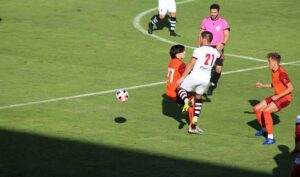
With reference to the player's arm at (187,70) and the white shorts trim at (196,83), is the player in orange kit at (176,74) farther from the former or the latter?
the player's arm at (187,70)

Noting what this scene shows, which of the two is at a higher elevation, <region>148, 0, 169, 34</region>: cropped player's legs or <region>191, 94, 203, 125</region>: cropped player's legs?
<region>191, 94, 203, 125</region>: cropped player's legs

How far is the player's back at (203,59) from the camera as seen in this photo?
16.3m

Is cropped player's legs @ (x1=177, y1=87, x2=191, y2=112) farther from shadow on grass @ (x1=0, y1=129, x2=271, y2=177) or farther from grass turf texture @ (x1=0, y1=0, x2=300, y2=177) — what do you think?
shadow on grass @ (x1=0, y1=129, x2=271, y2=177)

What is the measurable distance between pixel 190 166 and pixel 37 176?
2720mm

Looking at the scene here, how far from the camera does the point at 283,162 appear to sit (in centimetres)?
1458

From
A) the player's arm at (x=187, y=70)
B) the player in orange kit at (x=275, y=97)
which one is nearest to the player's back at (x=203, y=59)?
the player's arm at (x=187, y=70)

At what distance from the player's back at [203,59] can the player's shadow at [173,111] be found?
133 cm

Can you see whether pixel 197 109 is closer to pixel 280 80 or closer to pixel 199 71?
pixel 199 71

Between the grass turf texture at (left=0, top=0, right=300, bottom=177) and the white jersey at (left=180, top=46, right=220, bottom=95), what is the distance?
39.1 inches

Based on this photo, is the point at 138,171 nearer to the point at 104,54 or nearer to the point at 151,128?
the point at 151,128

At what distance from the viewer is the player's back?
642 inches

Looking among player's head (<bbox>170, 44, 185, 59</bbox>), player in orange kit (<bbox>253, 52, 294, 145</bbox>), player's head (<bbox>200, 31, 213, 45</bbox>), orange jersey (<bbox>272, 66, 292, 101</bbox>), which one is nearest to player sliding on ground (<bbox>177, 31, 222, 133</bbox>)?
player's head (<bbox>200, 31, 213, 45</bbox>)

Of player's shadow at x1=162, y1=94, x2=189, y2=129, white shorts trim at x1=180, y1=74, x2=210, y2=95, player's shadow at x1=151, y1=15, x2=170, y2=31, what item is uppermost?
white shorts trim at x1=180, y1=74, x2=210, y2=95

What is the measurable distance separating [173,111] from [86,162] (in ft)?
14.2
